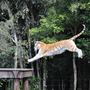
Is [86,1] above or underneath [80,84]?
above

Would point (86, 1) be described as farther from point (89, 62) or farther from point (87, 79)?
point (87, 79)

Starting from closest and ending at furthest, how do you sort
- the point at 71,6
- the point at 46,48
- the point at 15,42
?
the point at 46,48
the point at 71,6
the point at 15,42

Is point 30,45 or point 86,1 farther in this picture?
point 30,45

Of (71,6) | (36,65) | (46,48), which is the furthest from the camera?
(36,65)

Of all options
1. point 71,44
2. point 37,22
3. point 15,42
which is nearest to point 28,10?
point 37,22

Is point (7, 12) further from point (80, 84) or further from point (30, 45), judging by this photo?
point (80, 84)

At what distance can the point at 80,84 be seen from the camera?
13.9 meters

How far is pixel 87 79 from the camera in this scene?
45.4 ft

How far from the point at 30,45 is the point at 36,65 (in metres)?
0.99

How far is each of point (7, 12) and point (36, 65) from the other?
8.04 ft

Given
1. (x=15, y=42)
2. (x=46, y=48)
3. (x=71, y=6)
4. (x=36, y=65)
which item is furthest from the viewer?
(x=36, y=65)

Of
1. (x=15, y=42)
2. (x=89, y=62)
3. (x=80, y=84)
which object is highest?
(x=15, y=42)

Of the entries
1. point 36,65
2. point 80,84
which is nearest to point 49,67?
point 36,65

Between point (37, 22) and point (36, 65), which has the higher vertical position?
point (37, 22)
